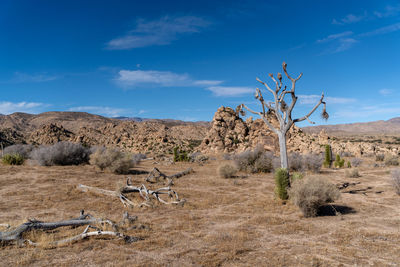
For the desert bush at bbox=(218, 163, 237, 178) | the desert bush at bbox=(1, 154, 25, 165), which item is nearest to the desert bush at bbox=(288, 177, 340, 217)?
the desert bush at bbox=(218, 163, 237, 178)

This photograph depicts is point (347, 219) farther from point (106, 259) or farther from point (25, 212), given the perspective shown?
point (25, 212)

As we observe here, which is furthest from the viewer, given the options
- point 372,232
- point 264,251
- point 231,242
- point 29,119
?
point 29,119

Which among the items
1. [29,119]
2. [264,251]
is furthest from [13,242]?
[29,119]

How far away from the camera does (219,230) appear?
688cm

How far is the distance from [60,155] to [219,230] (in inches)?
700

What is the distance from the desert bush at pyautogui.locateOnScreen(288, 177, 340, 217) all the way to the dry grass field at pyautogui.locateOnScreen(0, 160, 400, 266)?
328 mm

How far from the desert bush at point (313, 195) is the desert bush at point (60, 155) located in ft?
60.0

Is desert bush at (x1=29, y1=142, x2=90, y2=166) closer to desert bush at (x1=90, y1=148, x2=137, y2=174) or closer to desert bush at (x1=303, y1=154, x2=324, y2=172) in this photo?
desert bush at (x1=90, y1=148, x2=137, y2=174)

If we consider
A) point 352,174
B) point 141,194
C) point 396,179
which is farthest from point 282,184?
point 352,174

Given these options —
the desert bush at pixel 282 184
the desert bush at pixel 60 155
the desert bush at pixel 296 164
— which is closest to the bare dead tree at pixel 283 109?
the desert bush at pixel 282 184

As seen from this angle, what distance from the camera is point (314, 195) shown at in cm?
829

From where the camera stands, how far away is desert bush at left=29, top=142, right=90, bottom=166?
1961 cm

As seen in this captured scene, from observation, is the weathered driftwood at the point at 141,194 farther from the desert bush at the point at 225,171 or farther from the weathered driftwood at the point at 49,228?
the desert bush at the point at 225,171

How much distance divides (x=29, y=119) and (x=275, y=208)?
120 metres
